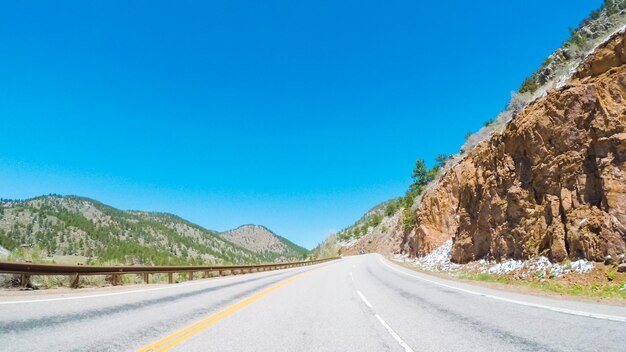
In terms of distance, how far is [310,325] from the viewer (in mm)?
7625

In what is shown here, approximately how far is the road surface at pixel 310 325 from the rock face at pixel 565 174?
16.8 ft

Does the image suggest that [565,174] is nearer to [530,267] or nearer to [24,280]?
[530,267]

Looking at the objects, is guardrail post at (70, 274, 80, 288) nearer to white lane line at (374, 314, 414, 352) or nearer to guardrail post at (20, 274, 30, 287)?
guardrail post at (20, 274, 30, 287)

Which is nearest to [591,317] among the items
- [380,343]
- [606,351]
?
[606,351]

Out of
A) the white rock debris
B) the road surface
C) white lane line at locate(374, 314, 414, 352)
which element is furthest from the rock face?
white lane line at locate(374, 314, 414, 352)

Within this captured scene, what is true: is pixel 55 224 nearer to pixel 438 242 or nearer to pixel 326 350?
pixel 438 242

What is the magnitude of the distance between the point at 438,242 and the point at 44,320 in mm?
38369

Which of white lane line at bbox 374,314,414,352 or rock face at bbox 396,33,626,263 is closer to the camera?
white lane line at bbox 374,314,414,352

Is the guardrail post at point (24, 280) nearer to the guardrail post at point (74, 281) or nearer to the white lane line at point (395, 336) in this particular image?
the guardrail post at point (74, 281)

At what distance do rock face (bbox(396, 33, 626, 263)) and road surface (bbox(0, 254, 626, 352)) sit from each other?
16.8 feet

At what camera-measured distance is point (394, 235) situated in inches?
3226

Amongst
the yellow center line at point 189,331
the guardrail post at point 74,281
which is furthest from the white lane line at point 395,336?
the guardrail post at point 74,281

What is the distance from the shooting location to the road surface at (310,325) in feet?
18.5

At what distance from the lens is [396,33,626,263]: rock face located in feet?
43.4
